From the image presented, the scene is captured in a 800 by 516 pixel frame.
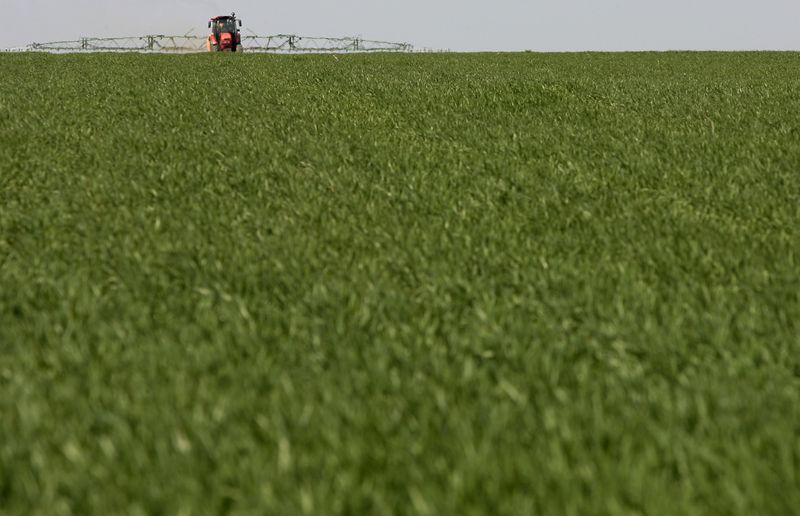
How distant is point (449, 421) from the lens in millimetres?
2744

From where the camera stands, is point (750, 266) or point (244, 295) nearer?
point (244, 295)

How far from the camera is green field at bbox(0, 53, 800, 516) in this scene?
2.40 metres

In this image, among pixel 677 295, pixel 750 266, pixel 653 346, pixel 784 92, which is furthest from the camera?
pixel 784 92

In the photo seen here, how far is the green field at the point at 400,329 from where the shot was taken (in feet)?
7.88

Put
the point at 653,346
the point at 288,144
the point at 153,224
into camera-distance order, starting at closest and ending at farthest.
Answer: the point at 653,346 → the point at 153,224 → the point at 288,144

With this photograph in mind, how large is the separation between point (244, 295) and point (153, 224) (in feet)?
5.78

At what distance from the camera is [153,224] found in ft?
18.5

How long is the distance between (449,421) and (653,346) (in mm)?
1228

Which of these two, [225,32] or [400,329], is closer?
[400,329]

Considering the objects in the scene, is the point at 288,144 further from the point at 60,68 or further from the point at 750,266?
the point at 60,68

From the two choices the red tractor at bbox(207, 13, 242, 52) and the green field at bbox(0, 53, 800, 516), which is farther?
the red tractor at bbox(207, 13, 242, 52)

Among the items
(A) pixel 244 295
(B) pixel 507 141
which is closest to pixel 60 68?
(B) pixel 507 141

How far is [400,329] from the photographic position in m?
3.71

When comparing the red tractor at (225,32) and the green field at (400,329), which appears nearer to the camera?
the green field at (400,329)
